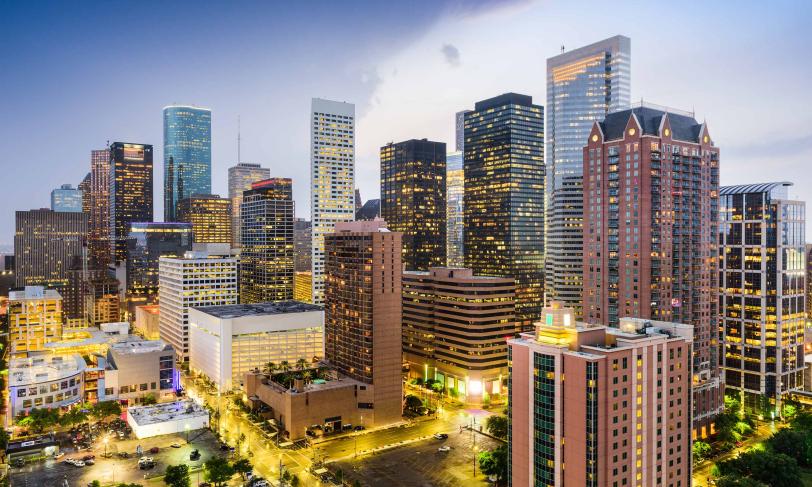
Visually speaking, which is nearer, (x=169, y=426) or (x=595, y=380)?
(x=595, y=380)

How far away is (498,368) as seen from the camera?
638 ft

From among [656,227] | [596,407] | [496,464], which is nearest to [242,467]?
[496,464]

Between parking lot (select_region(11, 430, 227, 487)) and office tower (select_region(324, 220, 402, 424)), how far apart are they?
44.2m

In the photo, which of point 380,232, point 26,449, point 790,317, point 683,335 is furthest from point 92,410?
point 790,317

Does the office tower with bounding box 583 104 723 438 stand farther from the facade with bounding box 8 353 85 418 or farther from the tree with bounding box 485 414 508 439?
the facade with bounding box 8 353 85 418

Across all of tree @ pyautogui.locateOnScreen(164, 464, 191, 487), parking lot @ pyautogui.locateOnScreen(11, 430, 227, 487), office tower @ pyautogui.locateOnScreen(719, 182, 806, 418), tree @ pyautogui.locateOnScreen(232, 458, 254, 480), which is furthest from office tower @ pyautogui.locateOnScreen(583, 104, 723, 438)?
tree @ pyautogui.locateOnScreen(164, 464, 191, 487)

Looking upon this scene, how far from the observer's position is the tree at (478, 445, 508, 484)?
12062 centimetres

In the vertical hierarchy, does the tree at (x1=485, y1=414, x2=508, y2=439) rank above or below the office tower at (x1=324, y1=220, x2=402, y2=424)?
below

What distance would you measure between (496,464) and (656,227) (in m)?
79.1

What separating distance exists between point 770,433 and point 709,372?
24.2 meters

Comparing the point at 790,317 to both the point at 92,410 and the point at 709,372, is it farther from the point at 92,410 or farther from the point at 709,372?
the point at 92,410

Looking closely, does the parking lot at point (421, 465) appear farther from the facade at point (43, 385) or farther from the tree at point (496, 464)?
the facade at point (43, 385)

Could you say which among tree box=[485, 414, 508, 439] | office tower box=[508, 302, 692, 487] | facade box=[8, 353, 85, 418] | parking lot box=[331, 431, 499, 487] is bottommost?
parking lot box=[331, 431, 499, 487]

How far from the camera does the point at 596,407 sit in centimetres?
9512
